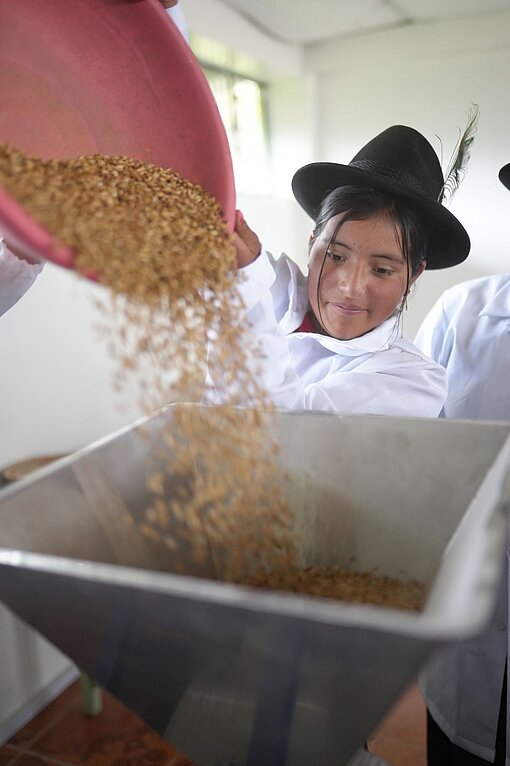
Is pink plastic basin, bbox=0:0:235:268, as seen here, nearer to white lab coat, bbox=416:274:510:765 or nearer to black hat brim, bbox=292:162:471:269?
black hat brim, bbox=292:162:471:269

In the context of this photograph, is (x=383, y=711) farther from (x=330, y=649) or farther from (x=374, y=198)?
(x=374, y=198)

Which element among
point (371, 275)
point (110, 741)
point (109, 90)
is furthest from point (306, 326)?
point (110, 741)

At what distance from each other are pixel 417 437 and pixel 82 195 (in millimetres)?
486

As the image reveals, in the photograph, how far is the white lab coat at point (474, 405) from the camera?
1.27m

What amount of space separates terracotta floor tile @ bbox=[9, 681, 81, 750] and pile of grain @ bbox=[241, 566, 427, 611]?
1492 mm

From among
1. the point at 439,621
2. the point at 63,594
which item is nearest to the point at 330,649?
the point at 439,621

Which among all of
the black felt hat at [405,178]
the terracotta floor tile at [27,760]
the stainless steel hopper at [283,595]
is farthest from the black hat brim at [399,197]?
the terracotta floor tile at [27,760]

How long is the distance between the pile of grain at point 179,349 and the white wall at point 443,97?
0.71 metres

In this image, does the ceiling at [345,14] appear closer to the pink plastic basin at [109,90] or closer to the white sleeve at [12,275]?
the pink plastic basin at [109,90]

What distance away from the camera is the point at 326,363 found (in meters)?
1.30

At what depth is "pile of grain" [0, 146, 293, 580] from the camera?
0.74 m

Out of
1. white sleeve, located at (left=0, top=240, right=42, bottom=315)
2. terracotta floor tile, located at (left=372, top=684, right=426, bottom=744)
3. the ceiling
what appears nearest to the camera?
white sleeve, located at (left=0, top=240, right=42, bottom=315)

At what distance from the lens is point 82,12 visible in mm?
943

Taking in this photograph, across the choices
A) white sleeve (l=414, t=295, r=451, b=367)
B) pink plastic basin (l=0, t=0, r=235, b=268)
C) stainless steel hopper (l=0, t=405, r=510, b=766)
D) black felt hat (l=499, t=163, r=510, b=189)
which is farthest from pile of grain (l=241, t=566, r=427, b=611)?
black felt hat (l=499, t=163, r=510, b=189)
